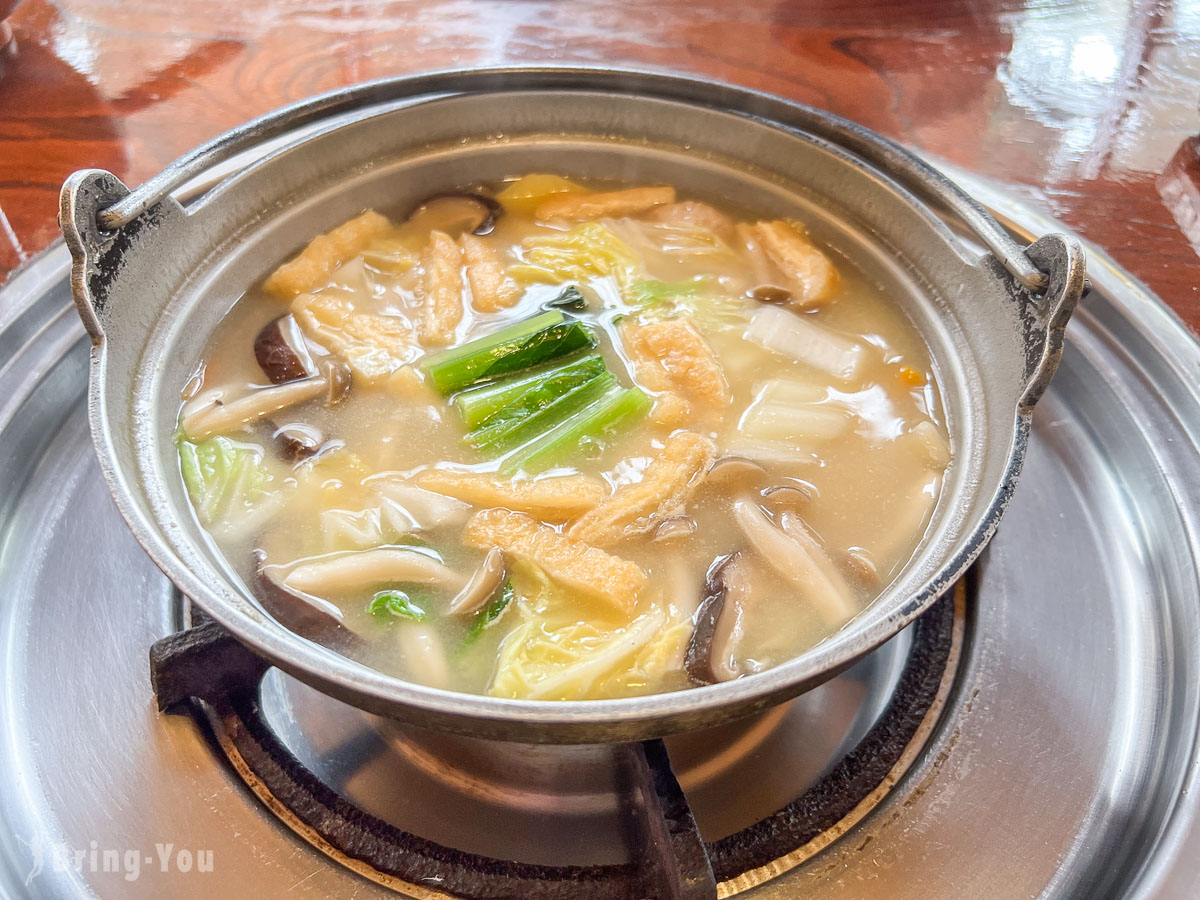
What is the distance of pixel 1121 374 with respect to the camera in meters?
2.13

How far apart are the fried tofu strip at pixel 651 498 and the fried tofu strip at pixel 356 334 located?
0.65 meters

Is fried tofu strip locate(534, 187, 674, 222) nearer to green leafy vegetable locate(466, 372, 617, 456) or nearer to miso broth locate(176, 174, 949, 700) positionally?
miso broth locate(176, 174, 949, 700)

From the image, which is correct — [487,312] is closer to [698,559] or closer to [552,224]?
[552,224]

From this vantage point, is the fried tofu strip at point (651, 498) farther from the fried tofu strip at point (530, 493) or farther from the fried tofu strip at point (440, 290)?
the fried tofu strip at point (440, 290)

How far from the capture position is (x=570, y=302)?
2.18m

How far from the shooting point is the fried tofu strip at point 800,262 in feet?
7.14

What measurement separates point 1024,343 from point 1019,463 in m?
0.34

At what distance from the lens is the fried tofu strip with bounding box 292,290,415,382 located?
2.01 metres

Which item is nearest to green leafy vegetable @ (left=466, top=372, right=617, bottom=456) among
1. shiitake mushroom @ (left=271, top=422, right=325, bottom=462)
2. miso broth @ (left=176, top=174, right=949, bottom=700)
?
miso broth @ (left=176, top=174, right=949, bottom=700)

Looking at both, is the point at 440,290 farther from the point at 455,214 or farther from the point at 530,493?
the point at 530,493

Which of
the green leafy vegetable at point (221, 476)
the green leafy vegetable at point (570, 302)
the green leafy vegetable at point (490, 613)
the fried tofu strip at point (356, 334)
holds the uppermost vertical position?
the green leafy vegetable at point (570, 302)

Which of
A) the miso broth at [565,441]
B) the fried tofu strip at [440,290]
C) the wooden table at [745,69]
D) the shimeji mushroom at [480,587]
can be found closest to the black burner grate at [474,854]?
the miso broth at [565,441]

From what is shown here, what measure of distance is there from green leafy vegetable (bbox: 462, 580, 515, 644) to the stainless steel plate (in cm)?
44

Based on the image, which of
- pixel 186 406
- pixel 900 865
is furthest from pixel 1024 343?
pixel 186 406
